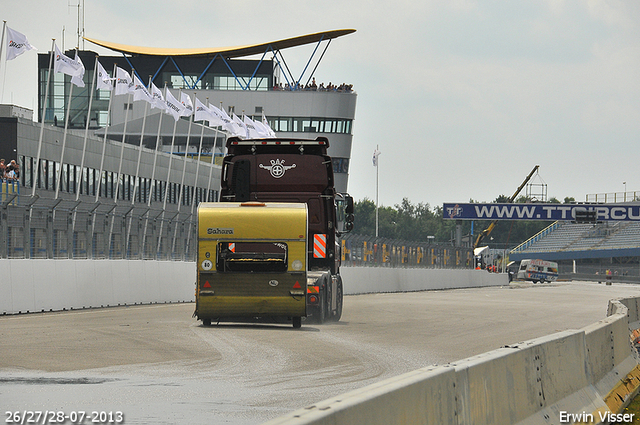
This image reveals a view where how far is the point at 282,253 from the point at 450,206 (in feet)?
222

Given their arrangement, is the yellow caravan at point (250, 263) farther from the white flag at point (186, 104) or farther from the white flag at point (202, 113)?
Answer: the white flag at point (202, 113)

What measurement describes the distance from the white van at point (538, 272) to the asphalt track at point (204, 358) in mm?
73669

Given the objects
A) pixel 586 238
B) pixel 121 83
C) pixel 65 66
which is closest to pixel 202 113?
pixel 121 83

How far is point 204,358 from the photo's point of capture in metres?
12.4

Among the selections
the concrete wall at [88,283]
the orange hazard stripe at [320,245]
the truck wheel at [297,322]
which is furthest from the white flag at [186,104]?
the truck wheel at [297,322]

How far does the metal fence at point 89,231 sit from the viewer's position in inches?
825

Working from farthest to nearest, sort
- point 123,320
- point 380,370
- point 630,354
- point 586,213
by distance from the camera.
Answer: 1. point 586,213
2. point 123,320
3. point 630,354
4. point 380,370

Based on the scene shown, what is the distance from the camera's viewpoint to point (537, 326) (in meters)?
20.5

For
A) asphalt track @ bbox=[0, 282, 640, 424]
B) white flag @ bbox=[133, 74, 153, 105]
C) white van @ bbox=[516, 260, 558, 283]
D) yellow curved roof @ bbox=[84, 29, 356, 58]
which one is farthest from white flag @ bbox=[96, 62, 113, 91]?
white van @ bbox=[516, 260, 558, 283]

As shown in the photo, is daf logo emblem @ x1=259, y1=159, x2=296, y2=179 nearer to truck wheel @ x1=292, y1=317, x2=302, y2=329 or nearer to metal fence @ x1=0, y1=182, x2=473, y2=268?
truck wheel @ x1=292, y1=317, x2=302, y2=329

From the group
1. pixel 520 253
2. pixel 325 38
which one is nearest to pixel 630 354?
pixel 325 38

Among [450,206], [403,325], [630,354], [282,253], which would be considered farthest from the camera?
[450,206]

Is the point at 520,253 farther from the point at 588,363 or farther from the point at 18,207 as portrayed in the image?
the point at 588,363

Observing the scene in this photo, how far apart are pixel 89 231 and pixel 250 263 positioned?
308 inches
